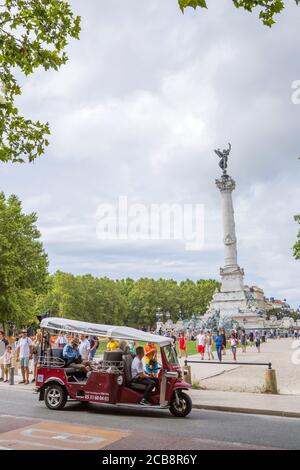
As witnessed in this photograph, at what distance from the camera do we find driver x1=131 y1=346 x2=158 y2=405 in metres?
11.4

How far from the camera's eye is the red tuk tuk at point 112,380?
11477mm

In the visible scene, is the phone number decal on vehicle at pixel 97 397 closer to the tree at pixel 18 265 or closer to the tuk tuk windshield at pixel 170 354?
the tuk tuk windshield at pixel 170 354

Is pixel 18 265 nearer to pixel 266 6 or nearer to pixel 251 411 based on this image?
pixel 251 411

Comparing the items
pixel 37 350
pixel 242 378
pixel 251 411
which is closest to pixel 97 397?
pixel 251 411

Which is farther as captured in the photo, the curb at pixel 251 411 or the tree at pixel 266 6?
the curb at pixel 251 411

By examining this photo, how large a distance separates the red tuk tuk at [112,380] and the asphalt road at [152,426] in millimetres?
338

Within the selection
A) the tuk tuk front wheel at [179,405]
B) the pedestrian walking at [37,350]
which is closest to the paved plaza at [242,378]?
the tuk tuk front wheel at [179,405]

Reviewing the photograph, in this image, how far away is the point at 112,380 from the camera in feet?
37.9

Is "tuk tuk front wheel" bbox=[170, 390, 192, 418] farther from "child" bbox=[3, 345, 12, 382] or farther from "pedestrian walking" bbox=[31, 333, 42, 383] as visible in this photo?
"child" bbox=[3, 345, 12, 382]

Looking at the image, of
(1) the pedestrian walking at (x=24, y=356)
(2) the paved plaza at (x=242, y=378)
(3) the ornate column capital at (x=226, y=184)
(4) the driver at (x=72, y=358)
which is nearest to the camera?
(4) the driver at (x=72, y=358)

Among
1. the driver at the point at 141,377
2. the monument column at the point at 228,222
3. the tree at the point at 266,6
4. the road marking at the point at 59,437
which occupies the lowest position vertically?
the road marking at the point at 59,437

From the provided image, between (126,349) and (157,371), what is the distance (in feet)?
3.33

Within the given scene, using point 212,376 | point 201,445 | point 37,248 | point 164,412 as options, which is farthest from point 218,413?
point 37,248

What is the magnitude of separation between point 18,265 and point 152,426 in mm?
37678
